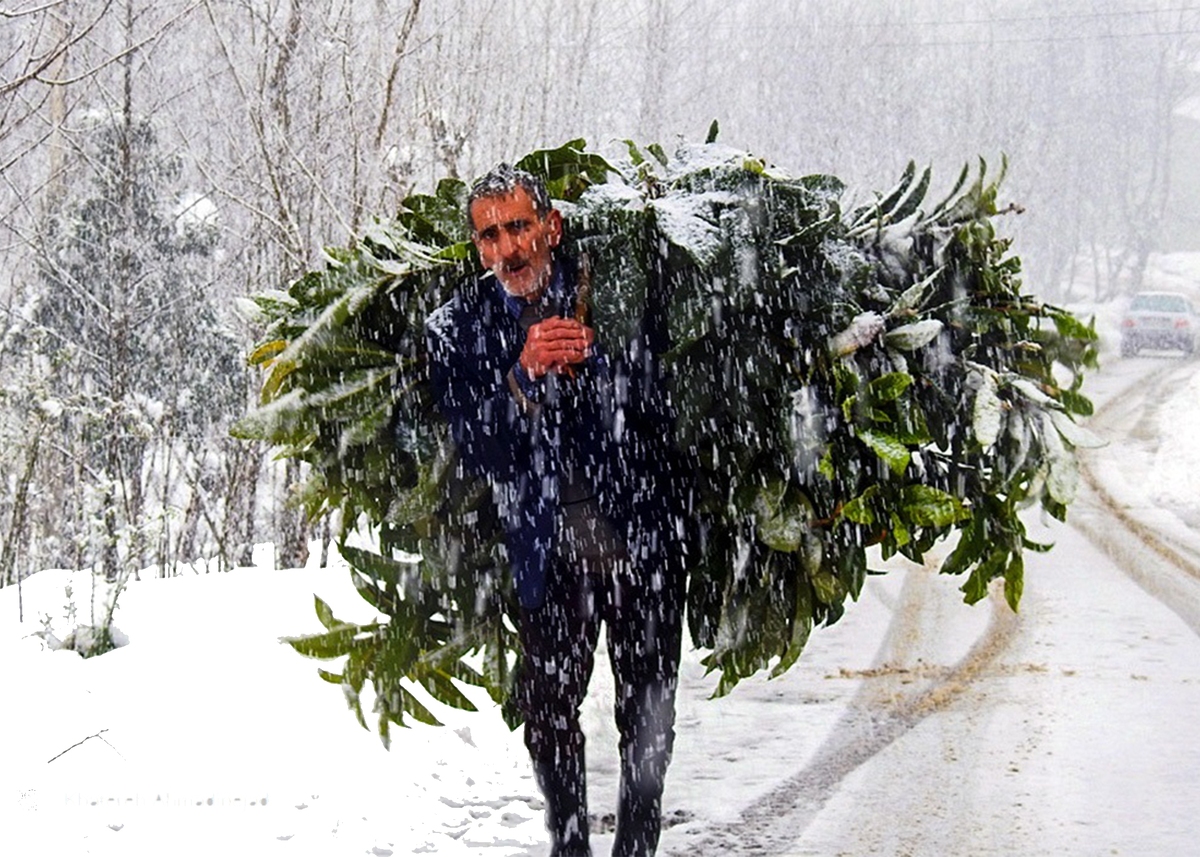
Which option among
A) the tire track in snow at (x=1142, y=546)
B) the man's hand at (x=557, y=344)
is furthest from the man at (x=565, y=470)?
the tire track in snow at (x=1142, y=546)

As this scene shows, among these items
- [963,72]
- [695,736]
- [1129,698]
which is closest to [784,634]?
[695,736]

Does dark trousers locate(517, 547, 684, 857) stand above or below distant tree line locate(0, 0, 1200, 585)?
below

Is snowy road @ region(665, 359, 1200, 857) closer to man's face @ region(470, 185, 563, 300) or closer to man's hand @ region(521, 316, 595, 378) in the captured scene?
man's hand @ region(521, 316, 595, 378)

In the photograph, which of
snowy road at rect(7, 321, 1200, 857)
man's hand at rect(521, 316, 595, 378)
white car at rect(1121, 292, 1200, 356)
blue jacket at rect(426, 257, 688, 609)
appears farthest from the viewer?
white car at rect(1121, 292, 1200, 356)

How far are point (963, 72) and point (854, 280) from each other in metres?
52.1

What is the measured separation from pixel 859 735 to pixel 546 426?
3010mm

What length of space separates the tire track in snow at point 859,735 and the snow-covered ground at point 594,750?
0.02 meters

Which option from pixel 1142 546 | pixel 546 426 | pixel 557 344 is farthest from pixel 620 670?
pixel 1142 546

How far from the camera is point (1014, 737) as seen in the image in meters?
5.61

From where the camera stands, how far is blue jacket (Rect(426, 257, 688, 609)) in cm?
327

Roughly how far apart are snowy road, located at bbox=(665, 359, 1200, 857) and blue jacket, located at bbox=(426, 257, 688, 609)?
4.65ft

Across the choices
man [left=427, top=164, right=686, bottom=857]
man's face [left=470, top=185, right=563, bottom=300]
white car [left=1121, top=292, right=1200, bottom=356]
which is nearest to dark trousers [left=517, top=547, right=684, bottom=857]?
man [left=427, top=164, right=686, bottom=857]

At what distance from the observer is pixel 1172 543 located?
1186 cm

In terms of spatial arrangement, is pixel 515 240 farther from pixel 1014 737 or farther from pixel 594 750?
pixel 1014 737
